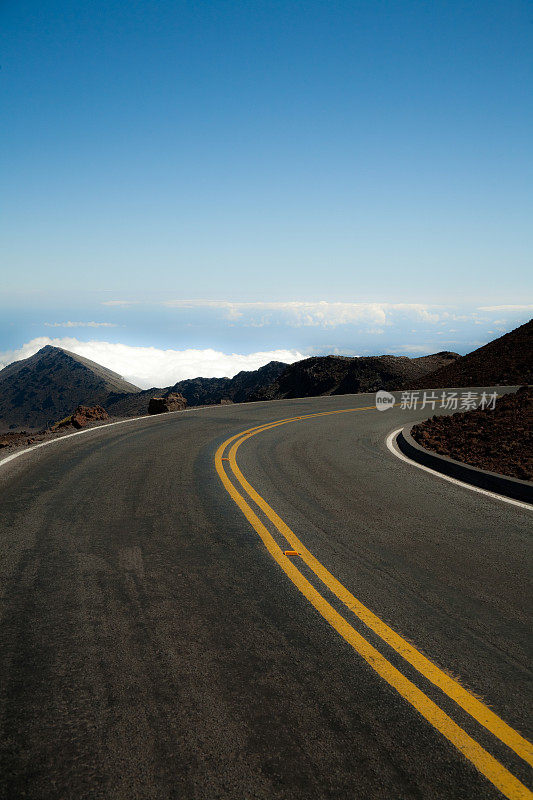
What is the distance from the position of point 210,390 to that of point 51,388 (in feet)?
243

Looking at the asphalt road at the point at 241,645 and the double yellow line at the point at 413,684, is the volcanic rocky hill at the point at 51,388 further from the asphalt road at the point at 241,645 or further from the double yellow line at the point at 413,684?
the double yellow line at the point at 413,684

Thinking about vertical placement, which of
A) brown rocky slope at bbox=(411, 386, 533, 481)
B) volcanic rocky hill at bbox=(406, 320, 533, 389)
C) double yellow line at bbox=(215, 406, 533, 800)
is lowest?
double yellow line at bbox=(215, 406, 533, 800)

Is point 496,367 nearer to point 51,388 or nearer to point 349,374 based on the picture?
point 349,374

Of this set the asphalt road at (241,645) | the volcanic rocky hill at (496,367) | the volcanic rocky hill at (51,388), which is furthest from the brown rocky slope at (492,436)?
the volcanic rocky hill at (51,388)

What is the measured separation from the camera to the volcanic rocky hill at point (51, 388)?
12825 cm

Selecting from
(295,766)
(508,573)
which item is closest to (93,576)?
(295,766)

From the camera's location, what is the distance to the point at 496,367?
29844 mm

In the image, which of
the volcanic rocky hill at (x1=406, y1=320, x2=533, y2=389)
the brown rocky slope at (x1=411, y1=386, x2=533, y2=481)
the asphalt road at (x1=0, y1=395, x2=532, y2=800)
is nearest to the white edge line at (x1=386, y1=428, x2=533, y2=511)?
the asphalt road at (x1=0, y1=395, x2=532, y2=800)

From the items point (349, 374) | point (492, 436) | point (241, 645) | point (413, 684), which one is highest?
point (349, 374)

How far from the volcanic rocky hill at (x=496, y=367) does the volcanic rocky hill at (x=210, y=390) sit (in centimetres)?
2730

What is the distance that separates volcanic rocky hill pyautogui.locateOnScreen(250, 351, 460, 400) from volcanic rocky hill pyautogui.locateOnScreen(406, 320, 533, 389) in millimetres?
4924

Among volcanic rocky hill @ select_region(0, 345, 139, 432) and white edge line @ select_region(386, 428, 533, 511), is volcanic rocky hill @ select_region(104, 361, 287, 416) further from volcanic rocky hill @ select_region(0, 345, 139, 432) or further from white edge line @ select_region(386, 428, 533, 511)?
white edge line @ select_region(386, 428, 533, 511)

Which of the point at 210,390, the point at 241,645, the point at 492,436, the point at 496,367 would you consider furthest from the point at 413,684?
the point at 210,390

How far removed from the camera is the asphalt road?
210 centimetres
